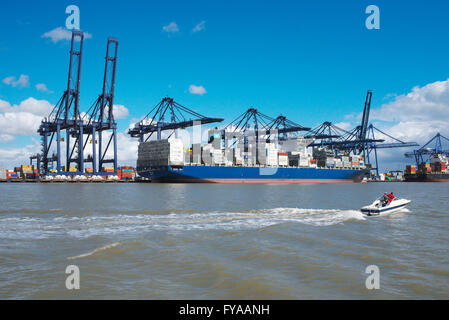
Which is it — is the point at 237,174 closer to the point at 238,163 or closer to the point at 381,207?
the point at 238,163

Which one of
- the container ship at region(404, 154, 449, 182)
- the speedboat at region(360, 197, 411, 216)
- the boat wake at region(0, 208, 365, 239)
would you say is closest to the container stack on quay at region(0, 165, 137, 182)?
the boat wake at region(0, 208, 365, 239)

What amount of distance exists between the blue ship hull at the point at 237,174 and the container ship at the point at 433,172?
4380 centimetres

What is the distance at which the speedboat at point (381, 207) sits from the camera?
61.6 ft

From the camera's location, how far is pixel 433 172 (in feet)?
387

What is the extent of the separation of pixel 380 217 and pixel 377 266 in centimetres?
1060

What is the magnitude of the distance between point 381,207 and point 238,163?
58825mm

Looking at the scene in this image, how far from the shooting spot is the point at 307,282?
7.62 m

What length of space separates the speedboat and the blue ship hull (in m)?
50.7

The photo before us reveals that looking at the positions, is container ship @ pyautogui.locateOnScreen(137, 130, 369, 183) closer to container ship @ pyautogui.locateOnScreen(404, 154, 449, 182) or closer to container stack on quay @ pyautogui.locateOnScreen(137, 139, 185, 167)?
container stack on quay @ pyautogui.locateOnScreen(137, 139, 185, 167)

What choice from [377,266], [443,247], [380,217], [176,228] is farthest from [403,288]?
[380,217]

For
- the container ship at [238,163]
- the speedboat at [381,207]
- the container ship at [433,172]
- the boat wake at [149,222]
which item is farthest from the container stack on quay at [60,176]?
the container ship at [433,172]

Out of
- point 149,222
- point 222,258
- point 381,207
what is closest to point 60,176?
point 149,222

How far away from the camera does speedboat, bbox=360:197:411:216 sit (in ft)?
61.6
